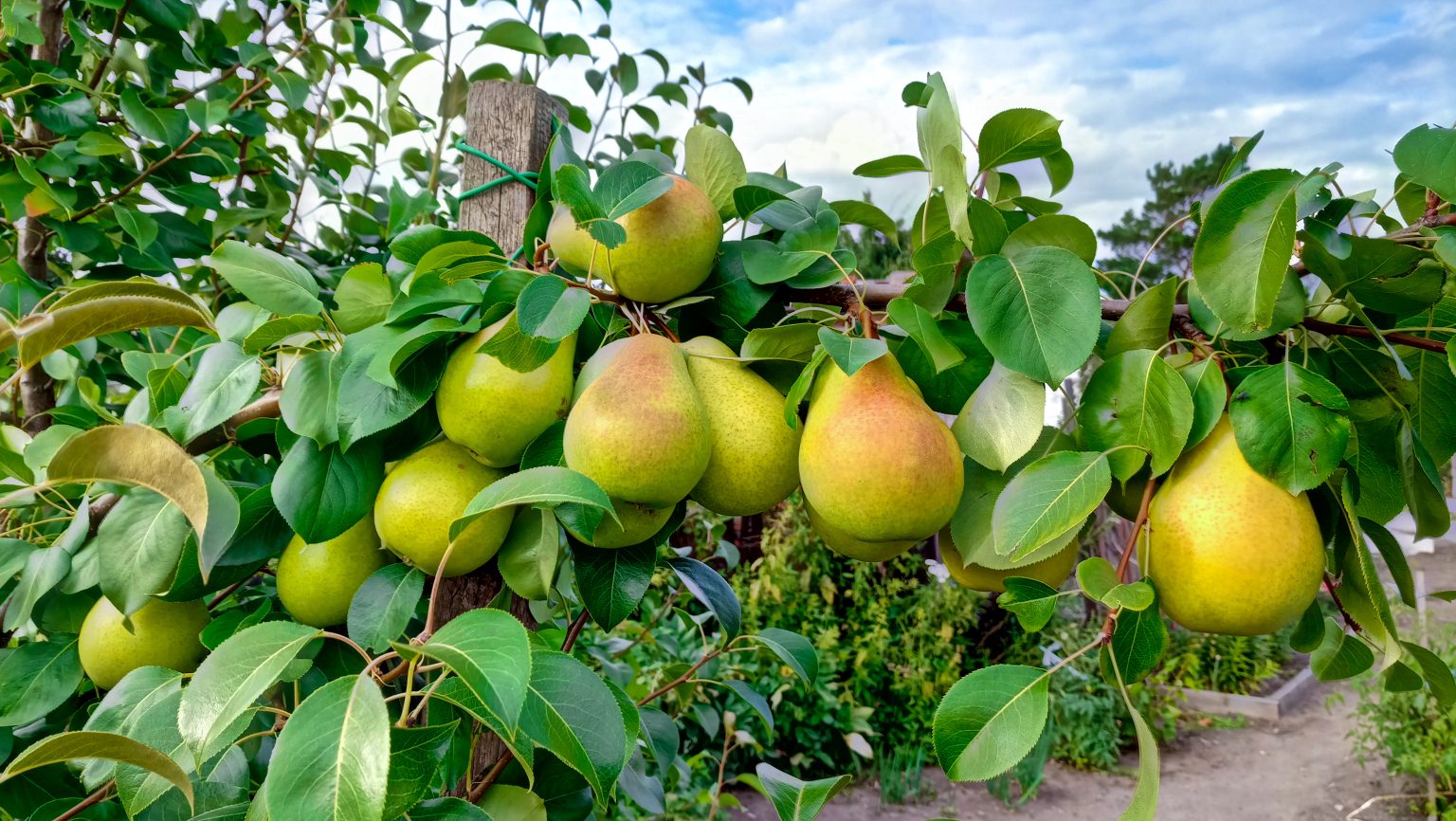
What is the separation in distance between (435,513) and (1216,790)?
203 inches

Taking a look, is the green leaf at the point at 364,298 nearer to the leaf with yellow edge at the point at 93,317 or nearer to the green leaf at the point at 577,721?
the leaf with yellow edge at the point at 93,317

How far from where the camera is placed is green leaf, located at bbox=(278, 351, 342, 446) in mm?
764

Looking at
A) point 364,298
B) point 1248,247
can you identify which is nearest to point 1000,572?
point 1248,247

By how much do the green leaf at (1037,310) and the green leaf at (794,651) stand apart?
643mm

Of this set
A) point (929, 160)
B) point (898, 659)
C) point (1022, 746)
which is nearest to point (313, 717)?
point (1022, 746)

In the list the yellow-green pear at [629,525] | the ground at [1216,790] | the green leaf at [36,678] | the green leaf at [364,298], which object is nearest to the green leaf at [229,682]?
the yellow-green pear at [629,525]

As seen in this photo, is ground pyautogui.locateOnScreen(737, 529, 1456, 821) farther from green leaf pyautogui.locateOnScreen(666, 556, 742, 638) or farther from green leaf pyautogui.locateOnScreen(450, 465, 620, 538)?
green leaf pyautogui.locateOnScreen(450, 465, 620, 538)

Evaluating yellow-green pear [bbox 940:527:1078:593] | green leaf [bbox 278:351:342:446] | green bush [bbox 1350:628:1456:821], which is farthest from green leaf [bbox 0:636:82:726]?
green bush [bbox 1350:628:1456:821]

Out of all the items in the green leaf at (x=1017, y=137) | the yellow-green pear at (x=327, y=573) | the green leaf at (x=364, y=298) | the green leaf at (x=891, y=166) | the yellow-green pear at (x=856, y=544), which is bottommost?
the yellow-green pear at (x=327, y=573)

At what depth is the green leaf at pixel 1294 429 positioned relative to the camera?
0.64m

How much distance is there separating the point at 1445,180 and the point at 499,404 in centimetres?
74

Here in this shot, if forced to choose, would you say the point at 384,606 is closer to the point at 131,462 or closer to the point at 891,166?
the point at 131,462

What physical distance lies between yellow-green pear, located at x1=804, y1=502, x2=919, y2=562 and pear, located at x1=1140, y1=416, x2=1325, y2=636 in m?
0.20

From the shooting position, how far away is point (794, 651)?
4.00ft
